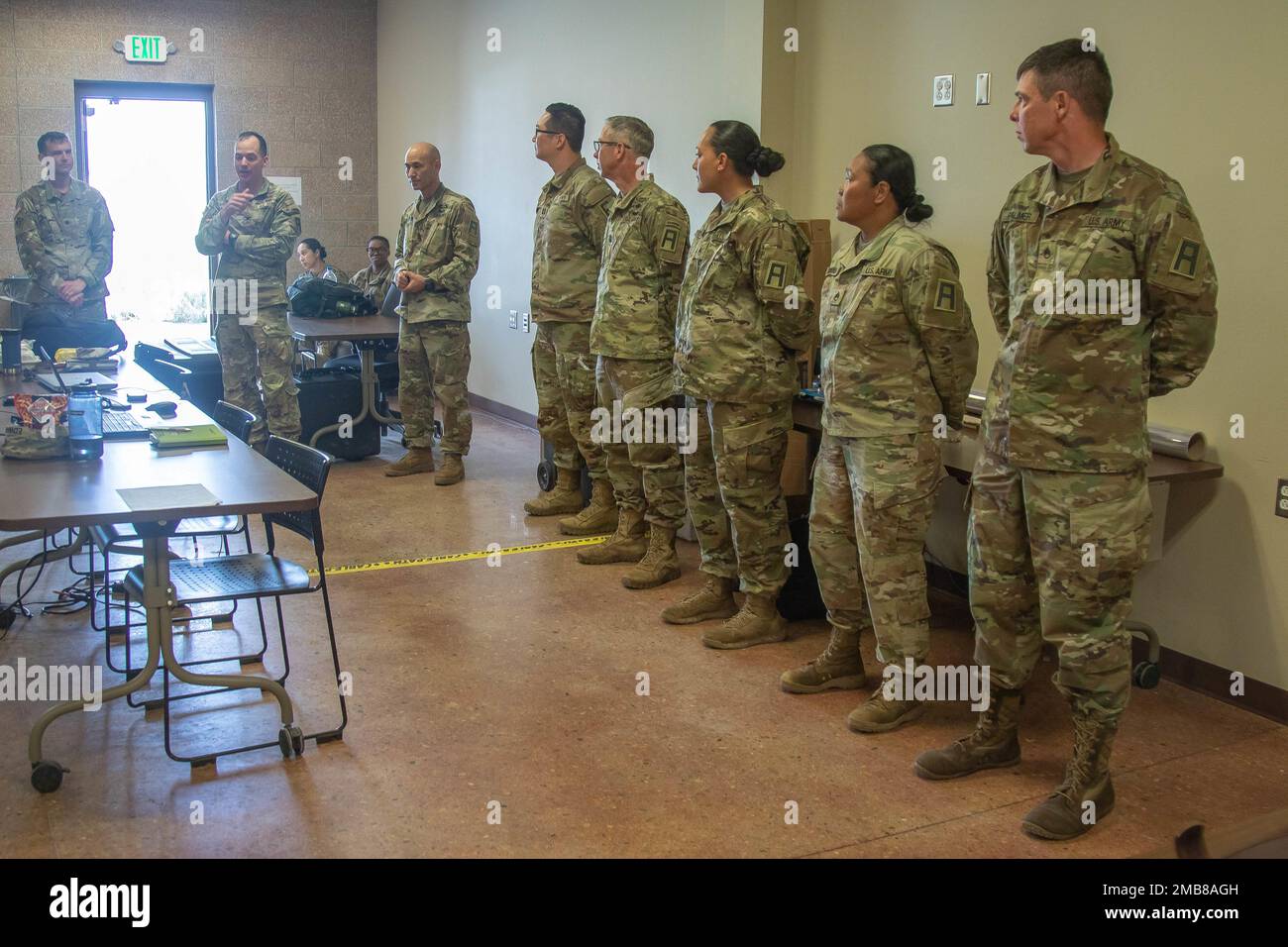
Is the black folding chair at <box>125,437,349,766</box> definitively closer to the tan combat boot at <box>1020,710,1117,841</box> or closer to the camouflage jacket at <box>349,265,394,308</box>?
the tan combat boot at <box>1020,710,1117,841</box>

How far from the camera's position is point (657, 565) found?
197 inches

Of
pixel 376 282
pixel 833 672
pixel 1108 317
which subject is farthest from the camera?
pixel 376 282

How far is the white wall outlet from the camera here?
460 cm

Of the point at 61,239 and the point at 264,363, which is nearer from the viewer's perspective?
the point at 264,363

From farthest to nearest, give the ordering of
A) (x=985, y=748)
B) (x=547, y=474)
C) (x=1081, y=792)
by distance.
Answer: (x=547, y=474) < (x=985, y=748) < (x=1081, y=792)

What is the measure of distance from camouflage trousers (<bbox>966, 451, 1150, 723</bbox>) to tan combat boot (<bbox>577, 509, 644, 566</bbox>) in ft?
7.99

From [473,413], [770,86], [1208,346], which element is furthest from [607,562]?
[473,413]

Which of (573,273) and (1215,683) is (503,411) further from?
(1215,683)

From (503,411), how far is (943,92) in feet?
16.5

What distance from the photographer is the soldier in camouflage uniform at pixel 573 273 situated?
5.58m

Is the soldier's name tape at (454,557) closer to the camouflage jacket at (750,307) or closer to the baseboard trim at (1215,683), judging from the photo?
the camouflage jacket at (750,307)

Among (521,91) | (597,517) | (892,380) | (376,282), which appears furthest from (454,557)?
(521,91)

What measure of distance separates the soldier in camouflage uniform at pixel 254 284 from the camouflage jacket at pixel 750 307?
3113mm

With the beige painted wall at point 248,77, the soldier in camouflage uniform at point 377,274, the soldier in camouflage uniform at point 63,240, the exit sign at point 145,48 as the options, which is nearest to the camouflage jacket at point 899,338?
the soldier in camouflage uniform at point 63,240
